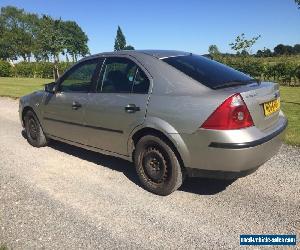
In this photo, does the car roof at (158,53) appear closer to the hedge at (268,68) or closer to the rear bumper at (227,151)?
the rear bumper at (227,151)

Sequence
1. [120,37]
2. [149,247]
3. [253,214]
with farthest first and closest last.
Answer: [120,37] → [253,214] → [149,247]

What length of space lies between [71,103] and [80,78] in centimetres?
41

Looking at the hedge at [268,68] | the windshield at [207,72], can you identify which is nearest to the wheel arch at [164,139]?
the windshield at [207,72]

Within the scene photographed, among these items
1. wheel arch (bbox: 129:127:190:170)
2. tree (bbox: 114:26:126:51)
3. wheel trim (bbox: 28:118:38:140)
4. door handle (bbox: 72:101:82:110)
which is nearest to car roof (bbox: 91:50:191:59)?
door handle (bbox: 72:101:82:110)

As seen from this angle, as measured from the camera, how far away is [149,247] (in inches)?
134

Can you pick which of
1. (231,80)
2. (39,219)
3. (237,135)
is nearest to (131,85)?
(231,80)

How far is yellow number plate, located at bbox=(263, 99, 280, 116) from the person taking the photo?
4.19 m

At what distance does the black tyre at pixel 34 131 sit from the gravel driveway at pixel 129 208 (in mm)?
949

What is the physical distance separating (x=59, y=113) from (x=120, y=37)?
4632 inches

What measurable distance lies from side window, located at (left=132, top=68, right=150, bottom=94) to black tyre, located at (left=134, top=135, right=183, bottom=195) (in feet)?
1.95

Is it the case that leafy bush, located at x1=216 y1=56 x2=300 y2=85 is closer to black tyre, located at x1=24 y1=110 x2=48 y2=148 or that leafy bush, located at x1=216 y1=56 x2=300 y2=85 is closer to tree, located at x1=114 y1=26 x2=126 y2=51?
black tyre, located at x1=24 y1=110 x2=48 y2=148

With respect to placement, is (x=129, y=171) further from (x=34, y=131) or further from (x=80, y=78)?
(x=34, y=131)

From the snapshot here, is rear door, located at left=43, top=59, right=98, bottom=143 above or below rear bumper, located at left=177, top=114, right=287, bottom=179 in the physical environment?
above

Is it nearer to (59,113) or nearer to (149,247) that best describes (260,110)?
(149,247)
